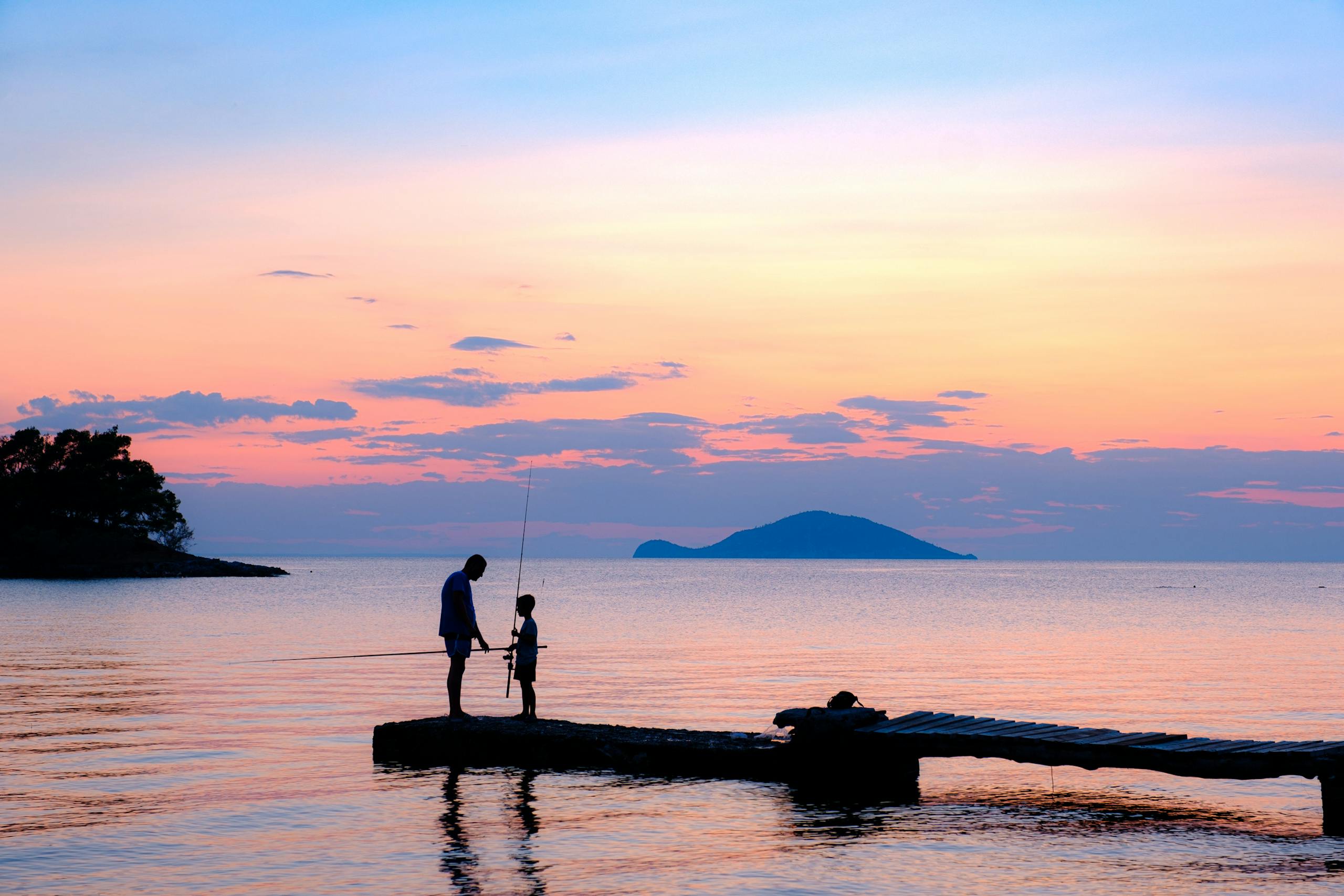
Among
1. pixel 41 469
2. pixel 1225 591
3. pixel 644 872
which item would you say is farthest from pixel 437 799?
pixel 41 469

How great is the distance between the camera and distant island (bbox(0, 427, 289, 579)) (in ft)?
438

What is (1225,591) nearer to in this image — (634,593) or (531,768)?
(634,593)

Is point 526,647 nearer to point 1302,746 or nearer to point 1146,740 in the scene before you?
point 1146,740

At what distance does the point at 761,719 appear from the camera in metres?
24.1

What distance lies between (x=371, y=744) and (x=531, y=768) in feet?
12.2

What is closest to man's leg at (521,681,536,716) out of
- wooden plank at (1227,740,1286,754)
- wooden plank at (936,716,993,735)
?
wooden plank at (936,716,993,735)

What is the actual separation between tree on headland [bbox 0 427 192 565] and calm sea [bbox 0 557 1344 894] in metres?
89.9

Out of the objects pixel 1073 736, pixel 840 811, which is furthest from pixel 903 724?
pixel 1073 736

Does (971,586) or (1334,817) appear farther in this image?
(971,586)

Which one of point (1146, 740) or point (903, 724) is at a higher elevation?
point (1146, 740)

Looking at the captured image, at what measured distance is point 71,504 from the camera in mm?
136000

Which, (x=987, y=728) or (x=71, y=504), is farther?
(x=71, y=504)

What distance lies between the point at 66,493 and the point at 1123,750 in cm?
14140

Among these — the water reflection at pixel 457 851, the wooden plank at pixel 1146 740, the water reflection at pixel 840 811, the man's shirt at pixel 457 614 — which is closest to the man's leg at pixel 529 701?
the man's shirt at pixel 457 614
